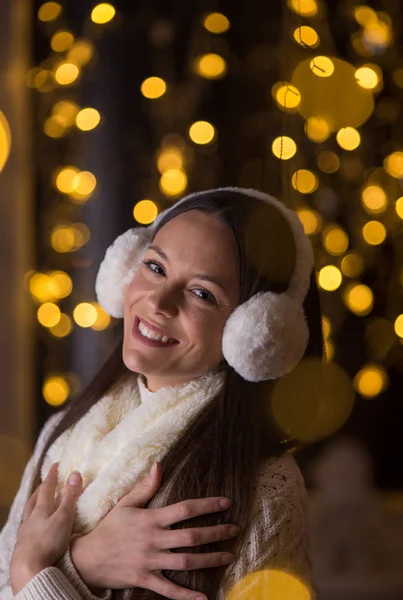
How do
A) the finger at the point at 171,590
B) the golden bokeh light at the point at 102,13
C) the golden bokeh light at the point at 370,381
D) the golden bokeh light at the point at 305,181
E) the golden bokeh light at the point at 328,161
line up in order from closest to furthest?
the finger at the point at 171,590, the golden bokeh light at the point at 305,181, the golden bokeh light at the point at 328,161, the golden bokeh light at the point at 102,13, the golden bokeh light at the point at 370,381

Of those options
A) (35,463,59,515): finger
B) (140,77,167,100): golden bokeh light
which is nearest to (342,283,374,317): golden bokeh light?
(140,77,167,100): golden bokeh light

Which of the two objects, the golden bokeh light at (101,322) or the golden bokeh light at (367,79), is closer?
the golden bokeh light at (367,79)

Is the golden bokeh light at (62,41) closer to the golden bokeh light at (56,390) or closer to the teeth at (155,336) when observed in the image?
the golden bokeh light at (56,390)

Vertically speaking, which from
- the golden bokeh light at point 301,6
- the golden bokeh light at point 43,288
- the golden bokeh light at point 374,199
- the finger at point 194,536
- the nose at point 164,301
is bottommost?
the golden bokeh light at point 43,288

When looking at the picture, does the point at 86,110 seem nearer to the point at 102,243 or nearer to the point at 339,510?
the point at 102,243

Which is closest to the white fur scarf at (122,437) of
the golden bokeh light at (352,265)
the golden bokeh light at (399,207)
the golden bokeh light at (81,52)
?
the golden bokeh light at (399,207)

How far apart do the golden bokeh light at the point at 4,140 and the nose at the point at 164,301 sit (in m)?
1.33

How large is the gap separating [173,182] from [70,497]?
119 centimetres

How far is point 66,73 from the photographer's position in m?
2.07

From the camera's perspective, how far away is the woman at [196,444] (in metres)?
0.93

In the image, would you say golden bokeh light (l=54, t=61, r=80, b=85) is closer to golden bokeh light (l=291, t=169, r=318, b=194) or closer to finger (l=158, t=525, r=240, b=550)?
golden bokeh light (l=291, t=169, r=318, b=194)

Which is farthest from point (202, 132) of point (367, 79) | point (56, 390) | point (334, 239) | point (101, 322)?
point (56, 390)

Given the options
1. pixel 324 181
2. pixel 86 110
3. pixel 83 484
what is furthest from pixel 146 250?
pixel 86 110

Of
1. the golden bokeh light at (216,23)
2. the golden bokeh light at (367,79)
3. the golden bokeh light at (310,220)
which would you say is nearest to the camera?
the golden bokeh light at (367,79)
